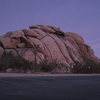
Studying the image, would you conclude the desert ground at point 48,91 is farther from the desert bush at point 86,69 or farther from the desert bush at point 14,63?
the desert bush at point 86,69

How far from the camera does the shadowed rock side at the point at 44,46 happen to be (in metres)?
47.0

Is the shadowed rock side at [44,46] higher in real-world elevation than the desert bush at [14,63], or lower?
higher

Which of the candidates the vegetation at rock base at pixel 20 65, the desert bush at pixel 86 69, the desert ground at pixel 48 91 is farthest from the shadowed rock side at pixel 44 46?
the desert ground at pixel 48 91

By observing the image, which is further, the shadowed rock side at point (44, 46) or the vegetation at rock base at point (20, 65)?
the shadowed rock side at point (44, 46)

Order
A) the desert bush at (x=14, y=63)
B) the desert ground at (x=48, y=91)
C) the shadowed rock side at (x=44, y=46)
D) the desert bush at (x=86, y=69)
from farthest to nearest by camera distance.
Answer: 1. the shadowed rock side at (x=44, y=46)
2. the desert bush at (x=86, y=69)
3. the desert bush at (x=14, y=63)
4. the desert ground at (x=48, y=91)

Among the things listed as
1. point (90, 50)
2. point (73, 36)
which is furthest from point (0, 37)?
point (90, 50)

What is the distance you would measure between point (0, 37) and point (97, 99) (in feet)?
148

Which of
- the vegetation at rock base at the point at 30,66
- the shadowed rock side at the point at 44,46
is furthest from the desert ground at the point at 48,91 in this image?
the shadowed rock side at the point at 44,46

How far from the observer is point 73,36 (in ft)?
205

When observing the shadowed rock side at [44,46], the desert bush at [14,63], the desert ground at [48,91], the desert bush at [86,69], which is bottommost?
the desert ground at [48,91]

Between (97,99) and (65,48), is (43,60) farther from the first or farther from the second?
(97,99)

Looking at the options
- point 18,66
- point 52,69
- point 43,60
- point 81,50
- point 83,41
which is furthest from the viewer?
point 83,41

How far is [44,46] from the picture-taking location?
50250 mm

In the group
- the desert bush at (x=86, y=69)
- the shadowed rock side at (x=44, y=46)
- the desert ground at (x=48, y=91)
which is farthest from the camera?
the shadowed rock side at (x=44, y=46)
